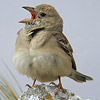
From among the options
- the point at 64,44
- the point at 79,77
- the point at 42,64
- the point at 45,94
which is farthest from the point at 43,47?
the point at 79,77

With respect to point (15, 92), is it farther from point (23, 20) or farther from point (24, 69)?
point (23, 20)

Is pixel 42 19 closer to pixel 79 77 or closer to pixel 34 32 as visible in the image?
pixel 34 32

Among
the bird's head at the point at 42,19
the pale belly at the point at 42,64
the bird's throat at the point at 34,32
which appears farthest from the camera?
the bird's head at the point at 42,19

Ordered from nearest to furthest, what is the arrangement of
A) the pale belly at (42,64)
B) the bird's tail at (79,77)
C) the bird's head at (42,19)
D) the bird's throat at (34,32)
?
the pale belly at (42,64) → the bird's throat at (34,32) → the bird's head at (42,19) → the bird's tail at (79,77)

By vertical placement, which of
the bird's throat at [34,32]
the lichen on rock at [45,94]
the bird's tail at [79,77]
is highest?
the bird's throat at [34,32]

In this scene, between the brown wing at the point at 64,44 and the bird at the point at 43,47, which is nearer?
the bird at the point at 43,47

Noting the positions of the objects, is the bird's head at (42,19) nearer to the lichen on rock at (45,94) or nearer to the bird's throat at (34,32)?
the bird's throat at (34,32)

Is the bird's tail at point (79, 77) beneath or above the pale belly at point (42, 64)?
beneath

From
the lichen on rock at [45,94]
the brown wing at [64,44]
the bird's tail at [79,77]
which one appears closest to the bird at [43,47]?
the brown wing at [64,44]
